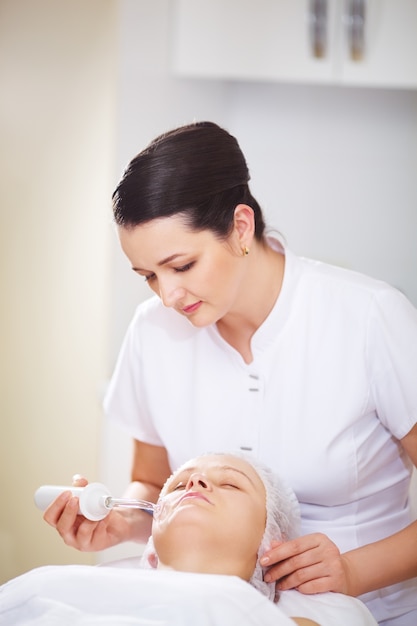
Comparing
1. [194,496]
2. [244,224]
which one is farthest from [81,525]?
[244,224]

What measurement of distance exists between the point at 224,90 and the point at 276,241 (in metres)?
1.16

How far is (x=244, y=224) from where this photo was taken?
1.68 metres

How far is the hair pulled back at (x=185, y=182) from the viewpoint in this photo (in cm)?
155

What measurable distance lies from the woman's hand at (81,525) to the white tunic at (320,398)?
0.20 metres

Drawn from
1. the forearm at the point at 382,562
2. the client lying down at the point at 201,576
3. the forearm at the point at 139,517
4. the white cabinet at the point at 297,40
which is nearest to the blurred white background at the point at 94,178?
the white cabinet at the point at 297,40

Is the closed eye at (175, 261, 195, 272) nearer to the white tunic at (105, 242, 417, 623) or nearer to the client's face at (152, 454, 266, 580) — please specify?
the white tunic at (105, 242, 417, 623)

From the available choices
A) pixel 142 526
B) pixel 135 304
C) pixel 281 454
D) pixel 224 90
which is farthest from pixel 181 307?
pixel 224 90

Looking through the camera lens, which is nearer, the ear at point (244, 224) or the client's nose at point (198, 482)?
the client's nose at point (198, 482)

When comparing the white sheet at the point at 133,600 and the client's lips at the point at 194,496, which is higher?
the client's lips at the point at 194,496

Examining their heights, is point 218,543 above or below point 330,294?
below

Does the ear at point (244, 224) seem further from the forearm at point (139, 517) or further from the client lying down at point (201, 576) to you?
the forearm at point (139, 517)

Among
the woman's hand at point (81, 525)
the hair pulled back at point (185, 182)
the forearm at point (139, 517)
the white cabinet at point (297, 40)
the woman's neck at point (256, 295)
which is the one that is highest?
the white cabinet at point (297, 40)

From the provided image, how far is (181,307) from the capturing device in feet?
5.32

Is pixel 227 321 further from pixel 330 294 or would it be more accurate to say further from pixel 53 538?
pixel 53 538
